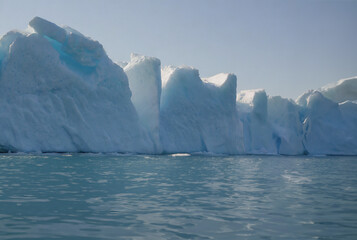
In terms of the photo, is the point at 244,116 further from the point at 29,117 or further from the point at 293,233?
the point at 293,233

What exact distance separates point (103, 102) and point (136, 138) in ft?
10.6

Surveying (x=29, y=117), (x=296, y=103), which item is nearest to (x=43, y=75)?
(x=29, y=117)

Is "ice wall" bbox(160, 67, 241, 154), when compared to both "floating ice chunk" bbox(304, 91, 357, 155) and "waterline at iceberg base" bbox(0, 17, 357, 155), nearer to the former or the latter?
"waterline at iceberg base" bbox(0, 17, 357, 155)

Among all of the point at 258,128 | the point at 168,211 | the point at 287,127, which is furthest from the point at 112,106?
the point at 287,127

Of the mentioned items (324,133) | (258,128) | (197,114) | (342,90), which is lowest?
(324,133)

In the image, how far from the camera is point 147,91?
26.5m

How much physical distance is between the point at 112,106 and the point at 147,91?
145 inches

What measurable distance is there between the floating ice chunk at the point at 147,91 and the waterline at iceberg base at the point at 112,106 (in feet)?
0.24

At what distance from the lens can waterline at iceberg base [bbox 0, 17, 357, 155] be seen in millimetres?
20391

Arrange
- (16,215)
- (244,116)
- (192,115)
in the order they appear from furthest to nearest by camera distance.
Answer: (244,116) < (192,115) < (16,215)

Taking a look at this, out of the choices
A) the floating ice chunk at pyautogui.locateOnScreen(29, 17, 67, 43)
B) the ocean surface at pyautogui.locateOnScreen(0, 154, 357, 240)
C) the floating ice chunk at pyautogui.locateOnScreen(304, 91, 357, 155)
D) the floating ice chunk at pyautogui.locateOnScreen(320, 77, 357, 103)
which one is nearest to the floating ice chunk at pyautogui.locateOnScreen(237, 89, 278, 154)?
the floating ice chunk at pyautogui.locateOnScreen(304, 91, 357, 155)

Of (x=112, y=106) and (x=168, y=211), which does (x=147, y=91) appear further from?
(x=168, y=211)

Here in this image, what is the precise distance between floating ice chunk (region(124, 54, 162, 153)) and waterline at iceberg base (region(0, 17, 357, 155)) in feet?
0.24

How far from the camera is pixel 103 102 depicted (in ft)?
76.8
